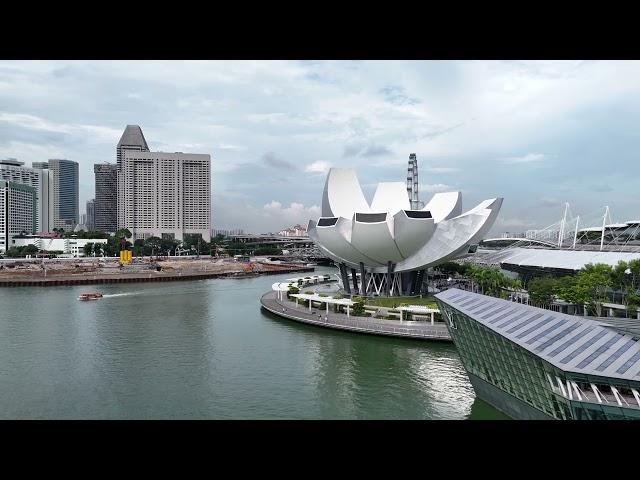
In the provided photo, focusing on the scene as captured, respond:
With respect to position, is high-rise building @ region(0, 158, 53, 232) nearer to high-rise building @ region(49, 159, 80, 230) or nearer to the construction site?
high-rise building @ region(49, 159, 80, 230)

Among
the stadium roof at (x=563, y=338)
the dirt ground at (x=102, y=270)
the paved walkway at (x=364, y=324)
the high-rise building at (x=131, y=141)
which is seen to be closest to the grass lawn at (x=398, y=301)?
the paved walkway at (x=364, y=324)

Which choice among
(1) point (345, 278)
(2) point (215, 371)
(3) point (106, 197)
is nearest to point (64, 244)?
(3) point (106, 197)

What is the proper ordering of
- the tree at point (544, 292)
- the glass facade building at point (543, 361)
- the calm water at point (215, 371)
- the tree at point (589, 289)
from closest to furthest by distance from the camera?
the glass facade building at point (543, 361)
the calm water at point (215, 371)
the tree at point (589, 289)
the tree at point (544, 292)

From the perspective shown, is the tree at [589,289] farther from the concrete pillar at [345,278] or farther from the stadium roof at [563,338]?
the stadium roof at [563,338]

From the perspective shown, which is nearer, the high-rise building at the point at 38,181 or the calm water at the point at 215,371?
the calm water at the point at 215,371

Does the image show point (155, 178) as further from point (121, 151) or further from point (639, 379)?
point (639, 379)
